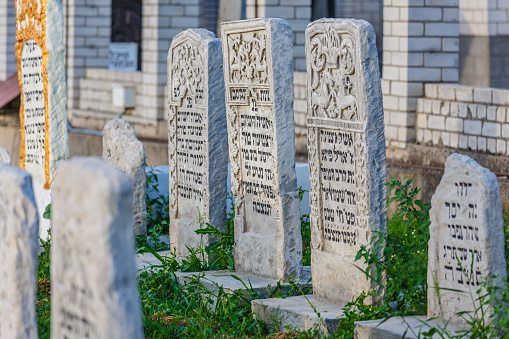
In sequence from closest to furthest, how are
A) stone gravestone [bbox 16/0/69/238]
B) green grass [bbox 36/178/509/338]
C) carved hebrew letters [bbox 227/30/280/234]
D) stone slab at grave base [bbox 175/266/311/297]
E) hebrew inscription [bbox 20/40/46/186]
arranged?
green grass [bbox 36/178/509/338], stone slab at grave base [bbox 175/266/311/297], carved hebrew letters [bbox 227/30/280/234], stone gravestone [bbox 16/0/69/238], hebrew inscription [bbox 20/40/46/186]

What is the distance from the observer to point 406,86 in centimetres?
992

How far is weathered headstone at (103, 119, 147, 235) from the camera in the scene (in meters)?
7.70

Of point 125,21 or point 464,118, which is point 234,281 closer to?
point 464,118

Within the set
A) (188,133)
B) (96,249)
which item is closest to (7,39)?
(188,133)

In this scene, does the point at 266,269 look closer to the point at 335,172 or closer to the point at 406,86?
the point at 335,172

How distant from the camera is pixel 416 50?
32.6ft

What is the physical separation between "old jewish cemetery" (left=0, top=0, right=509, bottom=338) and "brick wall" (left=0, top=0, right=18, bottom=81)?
967 cm

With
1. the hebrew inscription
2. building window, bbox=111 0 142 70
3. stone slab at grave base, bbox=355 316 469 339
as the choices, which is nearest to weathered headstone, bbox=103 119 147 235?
the hebrew inscription

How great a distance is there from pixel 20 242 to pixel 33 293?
9.3 inches

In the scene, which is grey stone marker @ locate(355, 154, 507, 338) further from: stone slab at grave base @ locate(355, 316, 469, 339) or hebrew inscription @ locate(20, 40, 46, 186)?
hebrew inscription @ locate(20, 40, 46, 186)

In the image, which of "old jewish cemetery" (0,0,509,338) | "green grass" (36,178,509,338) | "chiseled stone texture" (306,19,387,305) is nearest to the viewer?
"old jewish cemetery" (0,0,509,338)

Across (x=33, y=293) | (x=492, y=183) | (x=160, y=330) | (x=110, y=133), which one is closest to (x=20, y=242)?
(x=33, y=293)

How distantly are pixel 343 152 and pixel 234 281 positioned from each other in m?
1.23

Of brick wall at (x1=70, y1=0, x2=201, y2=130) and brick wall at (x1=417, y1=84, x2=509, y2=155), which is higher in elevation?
brick wall at (x1=70, y1=0, x2=201, y2=130)
